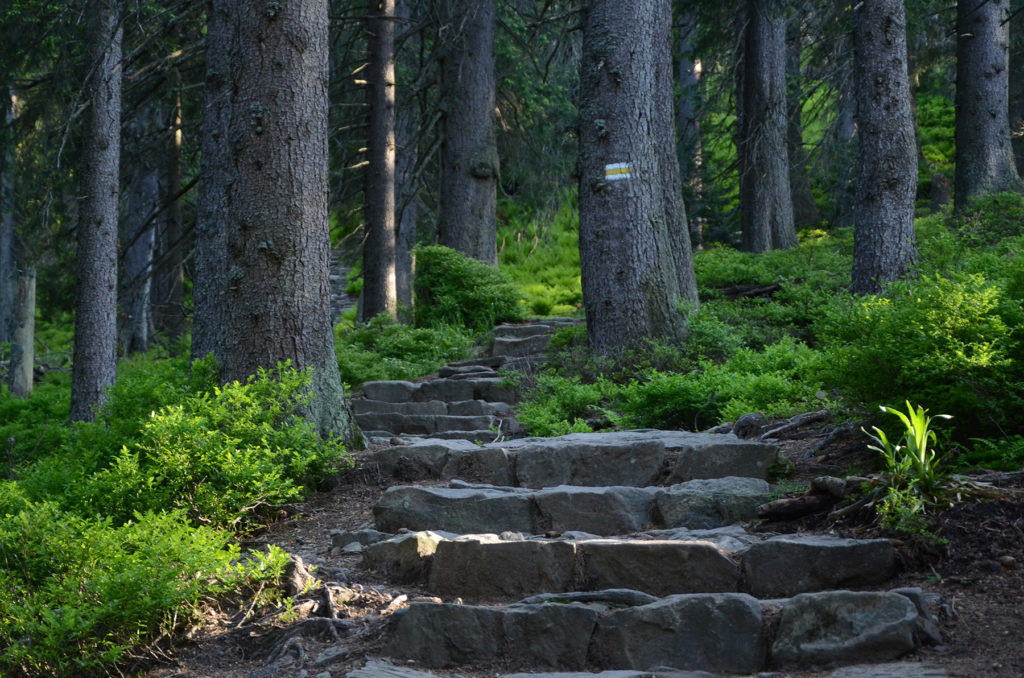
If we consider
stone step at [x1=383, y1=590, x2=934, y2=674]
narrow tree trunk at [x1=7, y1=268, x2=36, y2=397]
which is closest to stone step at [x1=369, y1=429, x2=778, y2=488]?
stone step at [x1=383, y1=590, x2=934, y2=674]

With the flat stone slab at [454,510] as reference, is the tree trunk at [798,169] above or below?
above

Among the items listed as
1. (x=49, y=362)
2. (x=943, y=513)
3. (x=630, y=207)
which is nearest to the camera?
(x=943, y=513)

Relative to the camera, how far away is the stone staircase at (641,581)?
11.1ft

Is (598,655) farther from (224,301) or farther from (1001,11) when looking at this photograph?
(1001,11)

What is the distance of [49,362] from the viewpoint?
20.9m

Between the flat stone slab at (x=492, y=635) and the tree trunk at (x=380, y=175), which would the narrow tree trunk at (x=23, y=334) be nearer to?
the tree trunk at (x=380, y=175)

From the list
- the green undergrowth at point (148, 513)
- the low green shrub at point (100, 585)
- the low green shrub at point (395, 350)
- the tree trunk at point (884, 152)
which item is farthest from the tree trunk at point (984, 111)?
the low green shrub at point (100, 585)

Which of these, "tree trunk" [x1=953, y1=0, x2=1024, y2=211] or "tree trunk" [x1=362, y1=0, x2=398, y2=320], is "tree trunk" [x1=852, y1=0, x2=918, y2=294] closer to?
"tree trunk" [x1=953, y1=0, x2=1024, y2=211]

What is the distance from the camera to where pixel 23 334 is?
1439cm

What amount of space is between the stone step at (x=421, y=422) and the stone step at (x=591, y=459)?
198 cm

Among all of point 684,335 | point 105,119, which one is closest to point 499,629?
point 684,335

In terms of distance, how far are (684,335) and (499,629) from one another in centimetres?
550

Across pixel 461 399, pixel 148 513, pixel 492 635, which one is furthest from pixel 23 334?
pixel 492 635

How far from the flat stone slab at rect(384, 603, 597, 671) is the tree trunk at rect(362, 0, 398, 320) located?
11008mm
